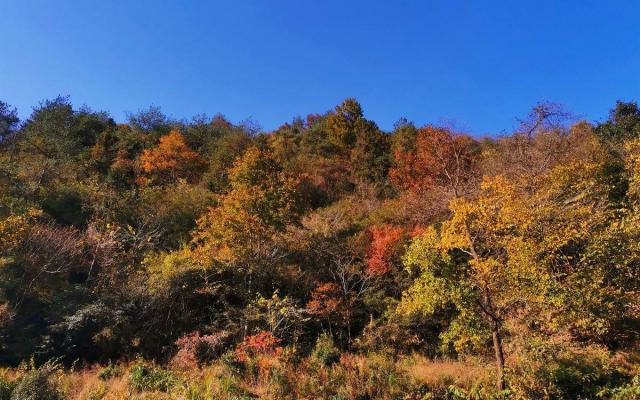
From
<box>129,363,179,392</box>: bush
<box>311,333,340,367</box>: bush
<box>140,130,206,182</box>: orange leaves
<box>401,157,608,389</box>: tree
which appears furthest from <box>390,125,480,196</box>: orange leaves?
<box>129,363,179,392</box>: bush

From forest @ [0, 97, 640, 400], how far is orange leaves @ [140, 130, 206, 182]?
7.50 feet

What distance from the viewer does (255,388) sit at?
11.3 metres

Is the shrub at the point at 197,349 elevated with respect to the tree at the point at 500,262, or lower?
lower

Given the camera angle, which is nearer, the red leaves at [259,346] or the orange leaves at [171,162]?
the red leaves at [259,346]

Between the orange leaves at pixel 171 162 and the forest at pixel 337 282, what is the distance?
229 centimetres

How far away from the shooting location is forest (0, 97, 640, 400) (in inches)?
389

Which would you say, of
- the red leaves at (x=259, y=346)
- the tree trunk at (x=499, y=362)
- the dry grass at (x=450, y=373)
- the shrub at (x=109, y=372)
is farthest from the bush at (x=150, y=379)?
the tree trunk at (x=499, y=362)

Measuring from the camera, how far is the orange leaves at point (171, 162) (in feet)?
102

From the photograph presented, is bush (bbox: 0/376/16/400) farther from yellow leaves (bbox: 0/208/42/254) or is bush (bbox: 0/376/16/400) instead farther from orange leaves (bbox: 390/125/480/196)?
orange leaves (bbox: 390/125/480/196)

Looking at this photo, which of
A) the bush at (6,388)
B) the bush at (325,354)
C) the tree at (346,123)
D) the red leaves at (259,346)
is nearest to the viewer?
the bush at (6,388)

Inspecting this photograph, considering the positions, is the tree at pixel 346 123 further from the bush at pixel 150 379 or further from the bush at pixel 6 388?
the bush at pixel 6 388

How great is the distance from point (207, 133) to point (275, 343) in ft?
97.7

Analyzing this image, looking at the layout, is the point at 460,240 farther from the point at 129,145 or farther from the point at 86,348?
the point at 129,145

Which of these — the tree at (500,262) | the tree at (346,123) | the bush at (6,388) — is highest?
the tree at (346,123)
